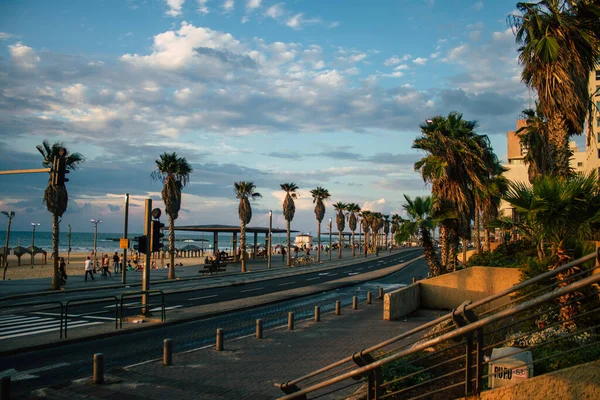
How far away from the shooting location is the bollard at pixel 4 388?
7977mm

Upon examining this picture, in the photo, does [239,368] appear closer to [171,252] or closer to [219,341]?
[219,341]

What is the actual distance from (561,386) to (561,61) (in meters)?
12.8

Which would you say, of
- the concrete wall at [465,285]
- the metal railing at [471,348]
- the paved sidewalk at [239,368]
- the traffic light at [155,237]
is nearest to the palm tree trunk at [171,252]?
the traffic light at [155,237]

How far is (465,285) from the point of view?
63.4 feet

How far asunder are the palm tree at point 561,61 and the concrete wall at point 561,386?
11762 mm

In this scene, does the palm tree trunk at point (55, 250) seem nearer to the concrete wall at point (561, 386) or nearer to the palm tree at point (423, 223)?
the palm tree at point (423, 223)

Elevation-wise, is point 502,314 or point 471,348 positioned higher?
point 502,314

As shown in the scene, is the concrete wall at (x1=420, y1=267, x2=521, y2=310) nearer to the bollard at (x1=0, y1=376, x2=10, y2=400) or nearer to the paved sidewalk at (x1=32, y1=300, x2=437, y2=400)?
the paved sidewalk at (x1=32, y1=300, x2=437, y2=400)

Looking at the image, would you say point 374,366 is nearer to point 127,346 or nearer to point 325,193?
point 127,346

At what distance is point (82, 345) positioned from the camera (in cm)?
1326

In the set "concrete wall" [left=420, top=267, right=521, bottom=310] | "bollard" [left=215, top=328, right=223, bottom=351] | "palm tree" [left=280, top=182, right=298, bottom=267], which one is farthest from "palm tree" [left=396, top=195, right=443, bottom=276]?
"palm tree" [left=280, top=182, right=298, bottom=267]

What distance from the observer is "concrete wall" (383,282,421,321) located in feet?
58.4

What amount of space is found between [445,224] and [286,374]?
1413cm

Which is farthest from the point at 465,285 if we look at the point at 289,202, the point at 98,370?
the point at 289,202
